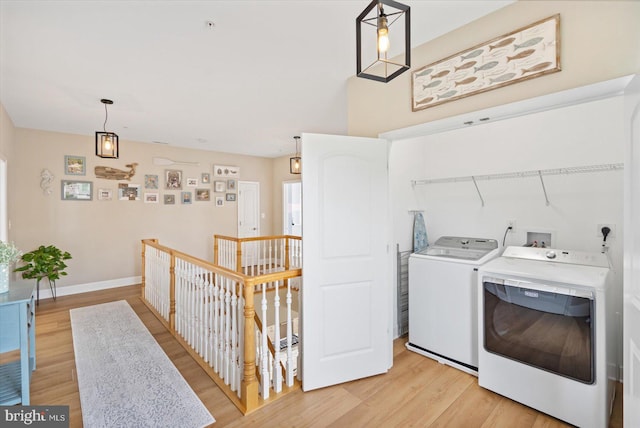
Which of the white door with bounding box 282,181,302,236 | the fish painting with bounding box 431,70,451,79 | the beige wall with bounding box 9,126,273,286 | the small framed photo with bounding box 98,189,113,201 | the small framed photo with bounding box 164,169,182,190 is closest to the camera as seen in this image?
the fish painting with bounding box 431,70,451,79

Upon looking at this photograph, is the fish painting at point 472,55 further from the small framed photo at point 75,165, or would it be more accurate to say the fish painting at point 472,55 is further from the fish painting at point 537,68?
the small framed photo at point 75,165

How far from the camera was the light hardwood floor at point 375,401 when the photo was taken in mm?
1943

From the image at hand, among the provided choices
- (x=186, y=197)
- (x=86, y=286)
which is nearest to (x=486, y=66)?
(x=186, y=197)

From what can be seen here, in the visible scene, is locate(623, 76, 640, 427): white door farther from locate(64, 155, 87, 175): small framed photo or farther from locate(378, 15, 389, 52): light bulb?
locate(64, 155, 87, 175): small framed photo

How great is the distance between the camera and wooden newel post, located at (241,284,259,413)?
2.05 metres

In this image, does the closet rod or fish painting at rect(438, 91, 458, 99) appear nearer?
fish painting at rect(438, 91, 458, 99)

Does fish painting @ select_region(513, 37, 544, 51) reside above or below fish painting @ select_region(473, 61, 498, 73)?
above

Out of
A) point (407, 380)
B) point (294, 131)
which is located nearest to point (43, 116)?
point (294, 131)

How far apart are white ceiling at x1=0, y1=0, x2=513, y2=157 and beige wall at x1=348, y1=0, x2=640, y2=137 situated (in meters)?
0.10

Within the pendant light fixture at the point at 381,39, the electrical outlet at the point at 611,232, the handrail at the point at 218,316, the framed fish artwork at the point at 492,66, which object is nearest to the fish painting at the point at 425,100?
the framed fish artwork at the point at 492,66

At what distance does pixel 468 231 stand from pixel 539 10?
6.64ft

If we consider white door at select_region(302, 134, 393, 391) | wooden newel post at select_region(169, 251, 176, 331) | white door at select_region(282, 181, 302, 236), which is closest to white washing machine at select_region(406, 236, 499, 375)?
white door at select_region(302, 134, 393, 391)

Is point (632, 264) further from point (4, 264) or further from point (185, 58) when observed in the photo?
point (4, 264)

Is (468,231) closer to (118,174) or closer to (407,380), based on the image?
(407,380)
